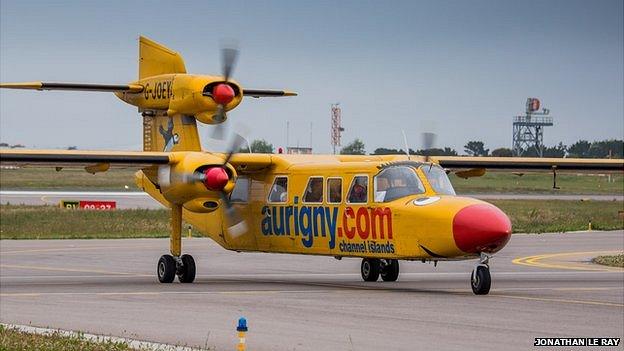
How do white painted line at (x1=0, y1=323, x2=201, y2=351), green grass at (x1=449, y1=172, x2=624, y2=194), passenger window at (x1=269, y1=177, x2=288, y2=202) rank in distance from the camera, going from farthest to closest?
green grass at (x1=449, y1=172, x2=624, y2=194) → passenger window at (x1=269, y1=177, x2=288, y2=202) → white painted line at (x1=0, y1=323, x2=201, y2=351)

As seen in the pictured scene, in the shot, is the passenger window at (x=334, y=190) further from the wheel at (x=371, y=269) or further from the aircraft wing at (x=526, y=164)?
the aircraft wing at (x=526, y=164)

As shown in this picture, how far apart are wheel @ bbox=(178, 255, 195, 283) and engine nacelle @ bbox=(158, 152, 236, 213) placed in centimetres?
148

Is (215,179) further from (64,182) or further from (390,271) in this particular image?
(64,182)

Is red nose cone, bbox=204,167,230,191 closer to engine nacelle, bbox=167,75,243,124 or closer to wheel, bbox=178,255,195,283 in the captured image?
engine nacelle, bbox=167,75,243,124

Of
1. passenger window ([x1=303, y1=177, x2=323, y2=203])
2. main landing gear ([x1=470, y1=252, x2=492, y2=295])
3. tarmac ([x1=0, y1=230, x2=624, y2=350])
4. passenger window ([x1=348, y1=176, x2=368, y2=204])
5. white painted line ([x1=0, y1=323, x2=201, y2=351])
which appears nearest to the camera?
white painted line ([x1=0, y1=323, x2=201, y2=351])

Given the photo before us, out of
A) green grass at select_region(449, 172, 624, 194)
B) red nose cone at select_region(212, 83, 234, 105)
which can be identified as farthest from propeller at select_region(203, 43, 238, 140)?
green grass at select_region(449, 172, 624, 194)

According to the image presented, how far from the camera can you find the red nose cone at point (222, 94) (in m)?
25.7

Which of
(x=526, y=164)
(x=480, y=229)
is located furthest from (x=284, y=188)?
(x=480, y=229)

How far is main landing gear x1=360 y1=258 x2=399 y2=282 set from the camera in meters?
26.0

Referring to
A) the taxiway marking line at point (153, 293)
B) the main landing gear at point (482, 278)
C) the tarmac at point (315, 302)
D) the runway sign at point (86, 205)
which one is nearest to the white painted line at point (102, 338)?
the tarmac at point (315, 302)

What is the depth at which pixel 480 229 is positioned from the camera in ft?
68.0

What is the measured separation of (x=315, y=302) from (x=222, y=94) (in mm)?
6820

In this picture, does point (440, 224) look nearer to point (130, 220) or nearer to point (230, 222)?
point (230, 222)

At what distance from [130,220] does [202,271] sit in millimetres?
22065
